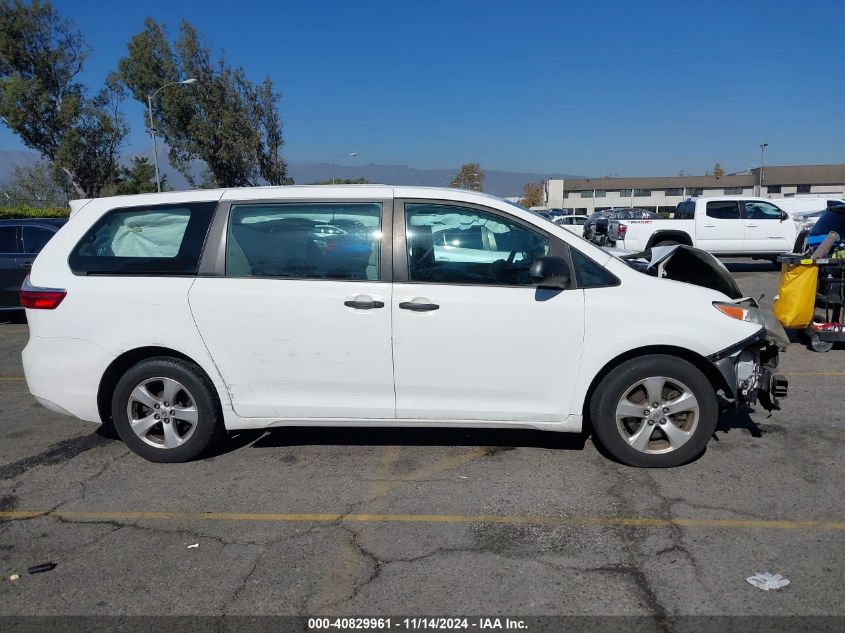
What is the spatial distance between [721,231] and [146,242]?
1517cm

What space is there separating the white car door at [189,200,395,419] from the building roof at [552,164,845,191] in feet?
269

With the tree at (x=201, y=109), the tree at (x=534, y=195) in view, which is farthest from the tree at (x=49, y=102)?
the tree at (x=534, y=195)

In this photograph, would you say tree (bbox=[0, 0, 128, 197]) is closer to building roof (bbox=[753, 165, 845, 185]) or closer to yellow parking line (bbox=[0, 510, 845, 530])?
yellow parking line (bbox=[0, 510, 845, 530])

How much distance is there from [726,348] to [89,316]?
418 cm

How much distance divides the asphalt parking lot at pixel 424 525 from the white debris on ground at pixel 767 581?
43mm

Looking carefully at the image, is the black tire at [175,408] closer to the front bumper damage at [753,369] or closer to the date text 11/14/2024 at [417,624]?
the date text 11/14/2024 at [417,624]

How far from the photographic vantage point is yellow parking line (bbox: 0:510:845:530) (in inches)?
137

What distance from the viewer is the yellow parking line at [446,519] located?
3.49 m

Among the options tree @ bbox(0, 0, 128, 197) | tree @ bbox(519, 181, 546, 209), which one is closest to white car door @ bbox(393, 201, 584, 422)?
tree @ bbox(0, 0, 128, 197)

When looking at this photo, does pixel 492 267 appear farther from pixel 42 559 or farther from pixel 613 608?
pixel 42 559

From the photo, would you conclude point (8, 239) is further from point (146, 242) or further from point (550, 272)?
point (550, 272)

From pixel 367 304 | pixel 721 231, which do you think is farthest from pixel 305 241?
pixel 721 231

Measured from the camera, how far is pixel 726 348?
4.04 m

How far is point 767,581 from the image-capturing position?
9.69 feet
